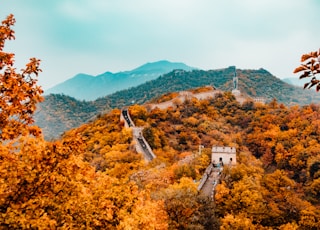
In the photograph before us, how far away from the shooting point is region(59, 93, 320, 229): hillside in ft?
72.6

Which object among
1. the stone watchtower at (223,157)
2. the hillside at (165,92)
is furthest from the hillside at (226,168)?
the hillside at (165,92)

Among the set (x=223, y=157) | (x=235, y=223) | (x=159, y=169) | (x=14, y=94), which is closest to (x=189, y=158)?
(x=223, y=157)

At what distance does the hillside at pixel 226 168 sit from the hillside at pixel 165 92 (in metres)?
78.7

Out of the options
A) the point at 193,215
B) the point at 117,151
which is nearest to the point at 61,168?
the point at 193,215

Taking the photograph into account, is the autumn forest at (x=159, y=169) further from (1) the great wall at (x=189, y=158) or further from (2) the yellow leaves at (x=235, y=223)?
(1) the great wall at (x=189, y=158)

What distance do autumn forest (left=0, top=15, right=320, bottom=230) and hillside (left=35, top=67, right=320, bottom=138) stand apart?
80177mm

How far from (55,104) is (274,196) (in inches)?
5502

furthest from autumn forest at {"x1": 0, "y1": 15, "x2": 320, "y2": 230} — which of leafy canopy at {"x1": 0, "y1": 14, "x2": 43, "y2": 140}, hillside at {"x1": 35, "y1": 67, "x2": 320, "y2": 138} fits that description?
hillside at {"x1": 35, "y1": 67, "x2": 320, "y2": 138}

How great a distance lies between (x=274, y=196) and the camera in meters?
28.6

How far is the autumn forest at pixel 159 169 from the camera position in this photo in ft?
24.2

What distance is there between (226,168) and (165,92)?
13405 cm

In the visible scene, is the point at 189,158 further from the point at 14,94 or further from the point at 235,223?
the point at 14,94

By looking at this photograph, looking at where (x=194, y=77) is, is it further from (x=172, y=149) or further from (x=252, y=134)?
(x=172, y=149)

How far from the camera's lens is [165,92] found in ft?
540
